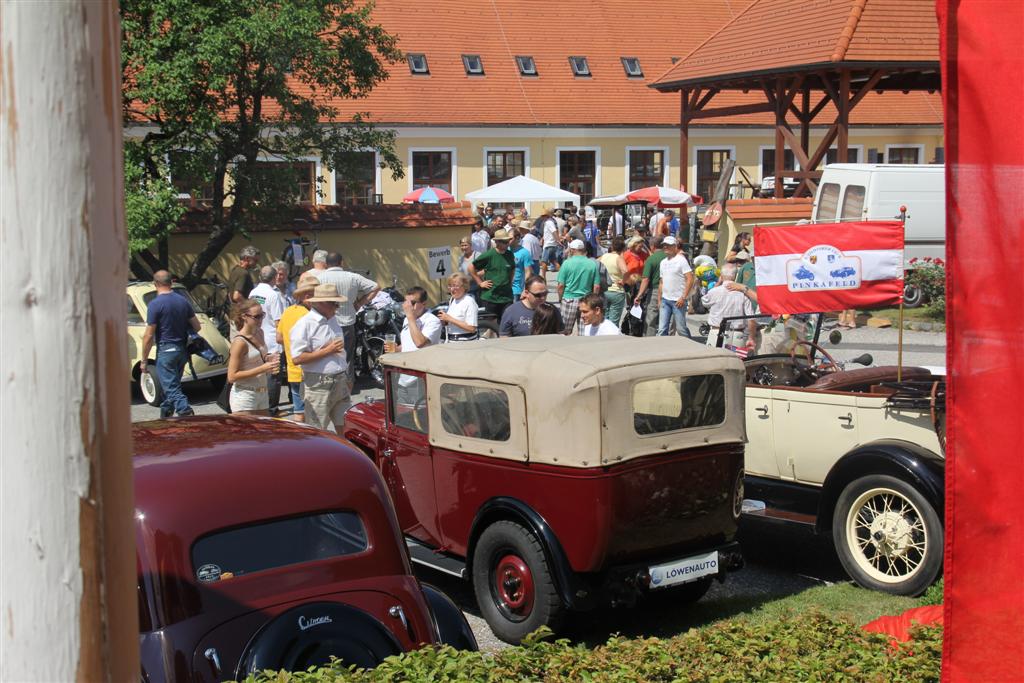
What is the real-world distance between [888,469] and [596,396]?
2.05 m

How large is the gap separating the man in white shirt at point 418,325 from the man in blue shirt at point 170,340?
2.15 m

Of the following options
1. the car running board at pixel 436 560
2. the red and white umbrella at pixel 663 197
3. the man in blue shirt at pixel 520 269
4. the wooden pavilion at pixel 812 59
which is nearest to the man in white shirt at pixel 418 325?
the car running board at pixel 436 560

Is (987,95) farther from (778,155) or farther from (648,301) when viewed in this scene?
(778,155)

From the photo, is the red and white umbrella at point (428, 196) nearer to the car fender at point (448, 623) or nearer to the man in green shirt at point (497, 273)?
the man in green shirt at point (497, 273)

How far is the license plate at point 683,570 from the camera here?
673 cm

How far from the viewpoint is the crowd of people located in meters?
9.98

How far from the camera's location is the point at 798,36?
26.9 m

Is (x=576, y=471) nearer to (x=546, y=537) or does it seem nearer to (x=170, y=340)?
(x=546, y=537)

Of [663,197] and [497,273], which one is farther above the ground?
[663,197]

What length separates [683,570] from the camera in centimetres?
684

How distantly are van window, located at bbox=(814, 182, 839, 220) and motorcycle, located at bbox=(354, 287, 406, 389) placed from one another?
31.1 ft

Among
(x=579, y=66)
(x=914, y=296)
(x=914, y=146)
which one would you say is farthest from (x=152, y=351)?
(x=914, y=146)

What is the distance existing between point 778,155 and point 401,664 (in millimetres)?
25297

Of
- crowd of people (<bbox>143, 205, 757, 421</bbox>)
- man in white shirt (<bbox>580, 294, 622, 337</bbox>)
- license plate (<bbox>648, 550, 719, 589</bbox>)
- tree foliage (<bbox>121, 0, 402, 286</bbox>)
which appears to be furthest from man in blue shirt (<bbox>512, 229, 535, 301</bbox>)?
license plate (<bbox>648, 550, 719, 589</bbox>)
